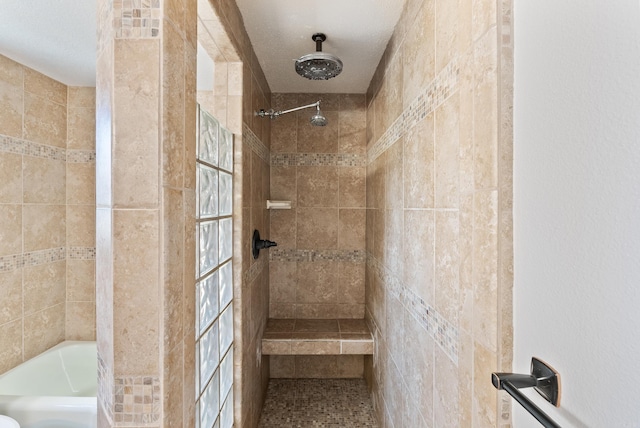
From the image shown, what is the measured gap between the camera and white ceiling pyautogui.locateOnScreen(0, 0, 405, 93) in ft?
4.55

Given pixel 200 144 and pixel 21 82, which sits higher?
pixel 21 82

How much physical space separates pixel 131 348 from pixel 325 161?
208 cm

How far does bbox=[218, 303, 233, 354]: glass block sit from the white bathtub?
0.70 m

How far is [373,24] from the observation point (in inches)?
62.8

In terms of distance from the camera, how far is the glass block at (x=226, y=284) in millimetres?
1396

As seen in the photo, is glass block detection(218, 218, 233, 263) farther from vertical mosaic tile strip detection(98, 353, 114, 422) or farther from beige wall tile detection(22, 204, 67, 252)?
beige wall tile detection(22, 204, 67, 252)

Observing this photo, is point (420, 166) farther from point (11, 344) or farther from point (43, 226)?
point (11, 344)

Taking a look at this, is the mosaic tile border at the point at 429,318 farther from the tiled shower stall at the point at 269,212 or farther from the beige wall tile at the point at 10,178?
the beige wall tile at the point at 10,178

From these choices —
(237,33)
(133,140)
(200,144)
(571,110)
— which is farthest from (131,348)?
(237,33)

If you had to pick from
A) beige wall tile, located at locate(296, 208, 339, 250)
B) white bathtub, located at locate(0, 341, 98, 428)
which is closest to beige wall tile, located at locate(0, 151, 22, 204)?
white bathtub, located at locate(0, 341, 98, 428)

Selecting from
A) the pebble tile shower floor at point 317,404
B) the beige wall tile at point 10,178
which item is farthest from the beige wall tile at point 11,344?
the pebble tile shower floor at point 317,404

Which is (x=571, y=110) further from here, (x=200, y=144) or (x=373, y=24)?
(x=373, y=24)

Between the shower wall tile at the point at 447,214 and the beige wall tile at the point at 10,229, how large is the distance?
227 cm

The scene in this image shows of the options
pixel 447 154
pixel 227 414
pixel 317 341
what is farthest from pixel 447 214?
pixel 317 341
